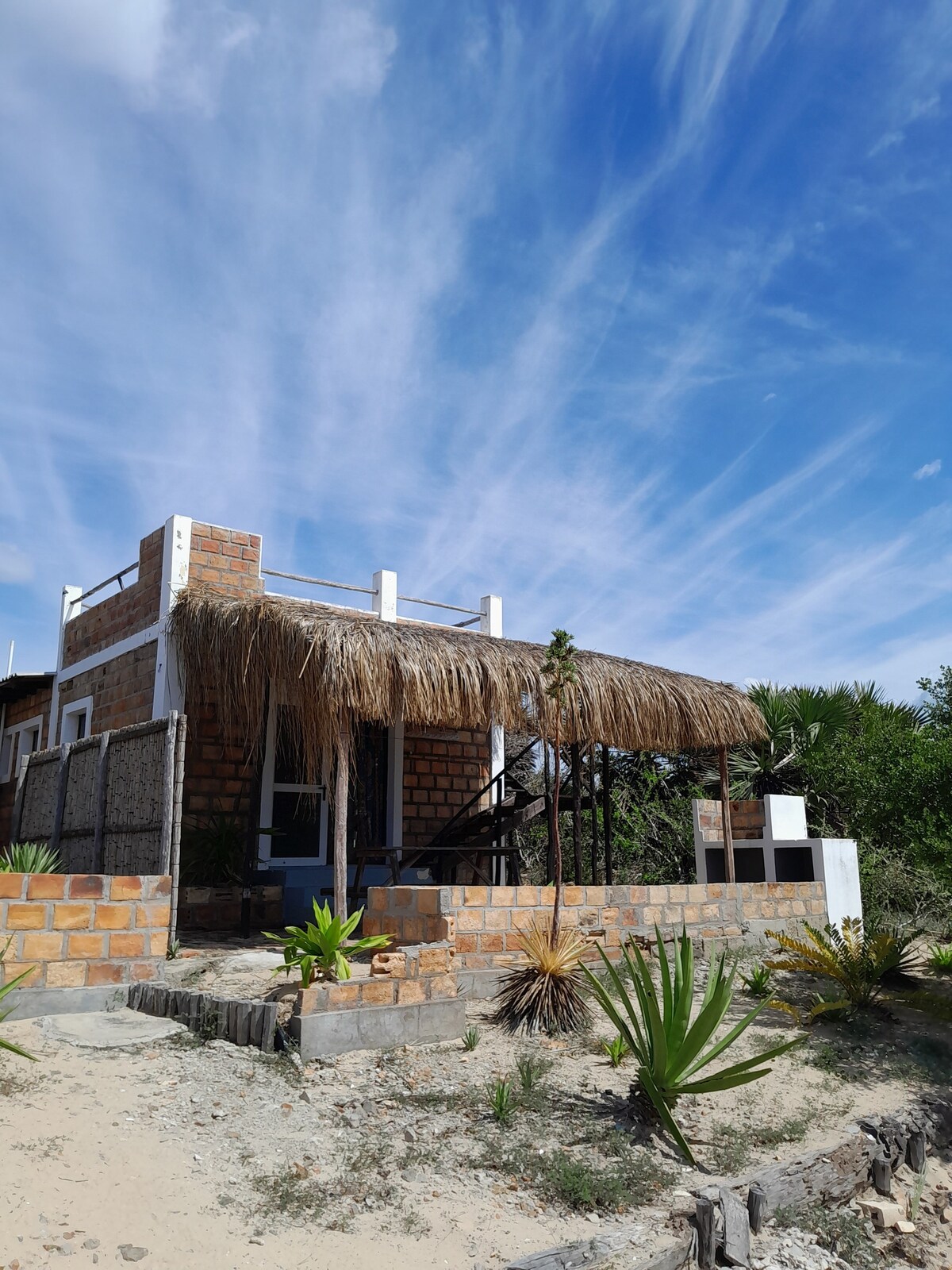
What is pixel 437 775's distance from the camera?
1188 centimetres

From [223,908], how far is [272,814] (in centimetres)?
135

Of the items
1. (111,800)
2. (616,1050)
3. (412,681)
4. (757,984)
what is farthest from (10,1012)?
(757,984)

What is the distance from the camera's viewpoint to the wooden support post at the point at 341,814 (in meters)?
7.20

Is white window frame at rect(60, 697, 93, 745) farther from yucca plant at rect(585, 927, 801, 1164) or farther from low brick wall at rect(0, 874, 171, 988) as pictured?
yucca plant at rect(585, 927, 801, 1164)

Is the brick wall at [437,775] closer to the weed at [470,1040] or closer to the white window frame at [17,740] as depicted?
the white window frame at [17,740]

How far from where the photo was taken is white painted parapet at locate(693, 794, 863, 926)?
33.0 ft

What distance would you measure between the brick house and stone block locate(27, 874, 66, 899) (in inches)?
81.3

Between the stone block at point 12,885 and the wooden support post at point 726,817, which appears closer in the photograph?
the stone block at point 12,885

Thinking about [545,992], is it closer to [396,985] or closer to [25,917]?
[396,985]

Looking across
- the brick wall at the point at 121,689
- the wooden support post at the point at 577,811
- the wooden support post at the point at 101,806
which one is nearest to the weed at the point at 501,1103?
the wooden support post at the point at 101,806

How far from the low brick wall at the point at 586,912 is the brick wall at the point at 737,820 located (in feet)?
3.65

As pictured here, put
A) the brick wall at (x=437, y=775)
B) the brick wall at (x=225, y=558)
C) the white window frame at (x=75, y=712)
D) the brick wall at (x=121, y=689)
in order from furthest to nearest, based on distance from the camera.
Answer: the brick wall at (x=437, y=775) < the white window frame at (x=75, y=712) < the brick wall at (x=225, y=558) < the brick wall at (x=121, y=689)

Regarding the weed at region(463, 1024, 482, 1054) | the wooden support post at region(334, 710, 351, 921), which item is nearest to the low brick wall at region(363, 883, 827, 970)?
the wooden support post at region(334, 710, 351, 921)

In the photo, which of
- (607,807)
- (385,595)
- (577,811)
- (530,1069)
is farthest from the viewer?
(385,595)
